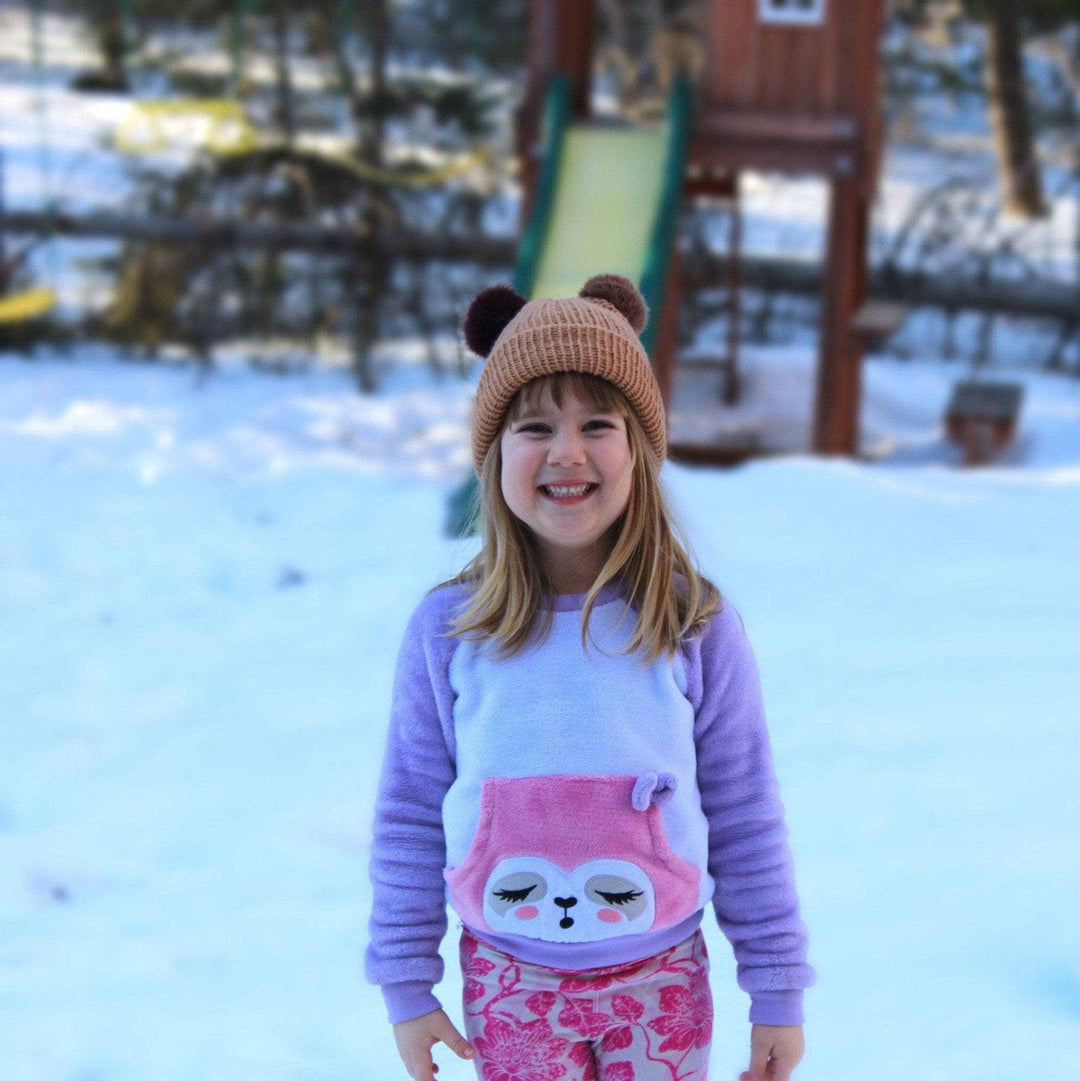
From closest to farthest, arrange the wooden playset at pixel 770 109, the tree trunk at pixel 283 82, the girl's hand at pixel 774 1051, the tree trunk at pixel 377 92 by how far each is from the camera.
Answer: the girl's hand at pixel 774 1051 < the wooden playset at pixel 770 109 < the tree trunk at pixel 377 92 < the tree trunk at pixel 283 82

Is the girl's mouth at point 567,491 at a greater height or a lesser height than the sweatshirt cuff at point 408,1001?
greater

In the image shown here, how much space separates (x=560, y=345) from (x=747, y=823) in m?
0.56

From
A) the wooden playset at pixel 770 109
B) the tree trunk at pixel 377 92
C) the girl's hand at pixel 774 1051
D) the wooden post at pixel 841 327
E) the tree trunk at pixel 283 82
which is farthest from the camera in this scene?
the tree trunk at pixel 283 82

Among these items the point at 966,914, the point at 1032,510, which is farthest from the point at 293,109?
the point at 966,914

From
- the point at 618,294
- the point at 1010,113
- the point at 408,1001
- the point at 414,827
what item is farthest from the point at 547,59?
the point at 1010,113

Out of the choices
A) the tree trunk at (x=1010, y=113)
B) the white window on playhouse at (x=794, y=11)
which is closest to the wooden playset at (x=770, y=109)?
the white window on playhouse at (x=794, y=11)

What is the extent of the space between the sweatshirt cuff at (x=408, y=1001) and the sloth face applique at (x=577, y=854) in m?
0.17

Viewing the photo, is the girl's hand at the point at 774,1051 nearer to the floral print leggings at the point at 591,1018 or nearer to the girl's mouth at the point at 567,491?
the floral print leggings at the point at 591,1018

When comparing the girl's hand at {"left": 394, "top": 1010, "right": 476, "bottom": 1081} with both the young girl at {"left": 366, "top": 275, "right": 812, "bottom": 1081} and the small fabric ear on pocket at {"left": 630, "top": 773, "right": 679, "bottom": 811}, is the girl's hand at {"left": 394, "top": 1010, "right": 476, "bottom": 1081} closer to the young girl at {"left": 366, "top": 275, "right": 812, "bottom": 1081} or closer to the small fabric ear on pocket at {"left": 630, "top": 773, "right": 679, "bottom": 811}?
the young girl at {"left": 366, "top": 275, "right": 812, "bottom": 1081}

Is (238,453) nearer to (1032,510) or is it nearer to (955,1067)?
(1032,510)

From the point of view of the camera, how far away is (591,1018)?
1617 millimetres

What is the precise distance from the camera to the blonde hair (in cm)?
160

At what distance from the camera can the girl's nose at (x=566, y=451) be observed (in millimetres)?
1592

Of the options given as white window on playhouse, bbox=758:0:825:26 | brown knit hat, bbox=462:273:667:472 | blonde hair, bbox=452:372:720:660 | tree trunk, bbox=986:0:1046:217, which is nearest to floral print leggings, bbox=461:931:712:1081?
blonde hair, bbox=452:372:720:660
